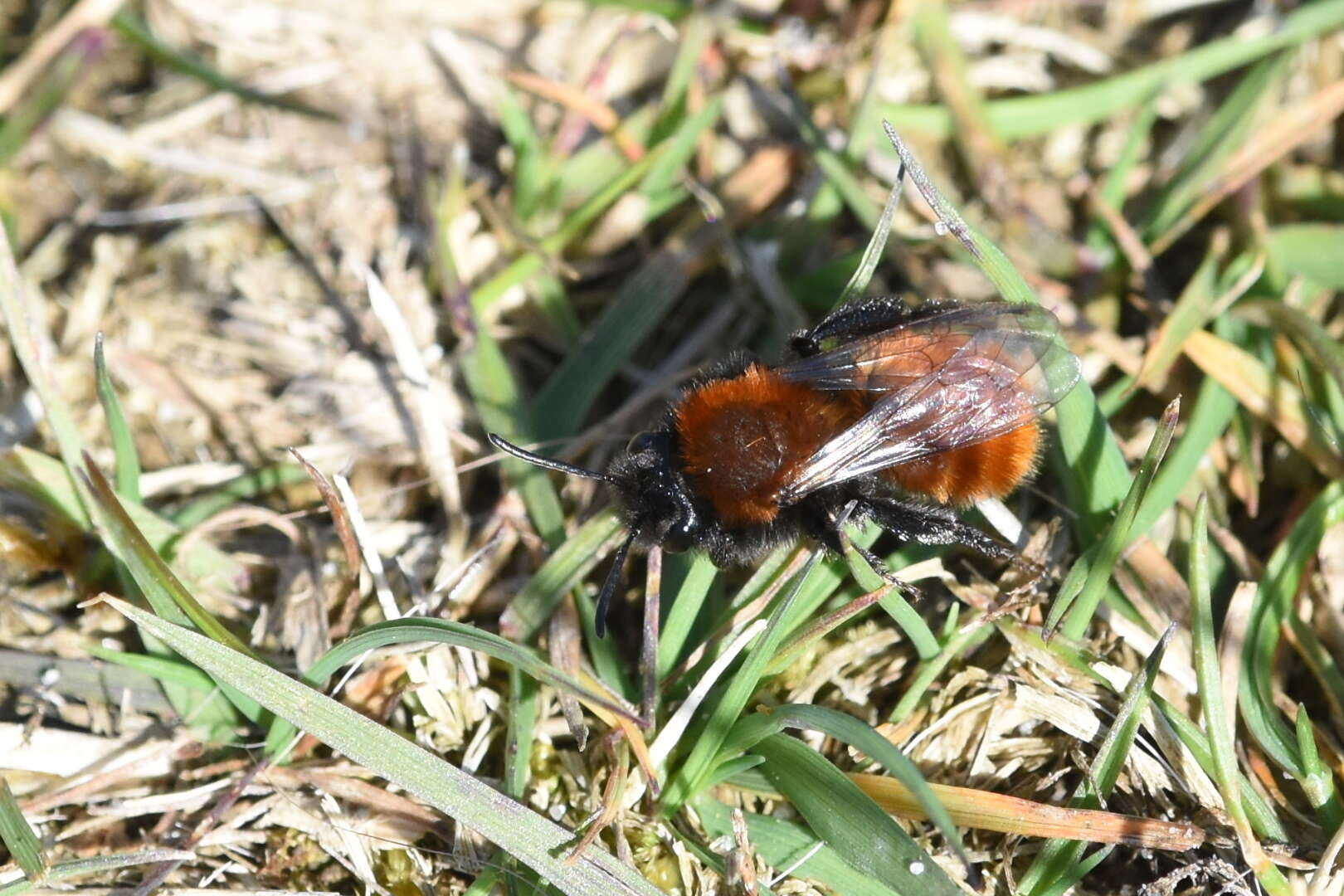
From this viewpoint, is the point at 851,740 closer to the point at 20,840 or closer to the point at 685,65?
the point at 20,840

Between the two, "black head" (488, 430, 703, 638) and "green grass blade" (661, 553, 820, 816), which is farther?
"black head" (488, 430, 703, 638)

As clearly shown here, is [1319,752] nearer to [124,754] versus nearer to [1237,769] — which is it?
[1237,769]

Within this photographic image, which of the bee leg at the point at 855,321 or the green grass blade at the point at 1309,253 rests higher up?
the green grass blade at the point at 1309,253

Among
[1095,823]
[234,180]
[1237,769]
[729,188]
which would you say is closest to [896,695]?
[1095,823]

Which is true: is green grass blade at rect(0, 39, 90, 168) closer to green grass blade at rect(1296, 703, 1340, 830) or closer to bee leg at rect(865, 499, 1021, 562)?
bee leg at rect(865, 499, 1021, 562)

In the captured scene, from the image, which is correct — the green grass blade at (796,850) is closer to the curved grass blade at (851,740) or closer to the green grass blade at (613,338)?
the curved grass blade at (851,740)

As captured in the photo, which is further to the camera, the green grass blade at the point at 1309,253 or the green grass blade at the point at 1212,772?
the green grass blade at the point at 1309,253

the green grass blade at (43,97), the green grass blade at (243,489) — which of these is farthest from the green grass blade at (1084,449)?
the green grass blade at (43,97)

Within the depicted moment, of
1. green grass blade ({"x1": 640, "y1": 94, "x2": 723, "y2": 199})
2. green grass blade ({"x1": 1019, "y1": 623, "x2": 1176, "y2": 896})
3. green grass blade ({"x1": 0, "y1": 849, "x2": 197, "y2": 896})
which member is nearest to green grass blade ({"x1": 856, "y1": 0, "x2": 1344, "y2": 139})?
green grass blade ({"x1": 640, "y1": 94, "x2": 723, "y2": 199})

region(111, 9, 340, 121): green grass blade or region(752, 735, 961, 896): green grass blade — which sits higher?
region(111, 9, 340, 121): green grass blade
